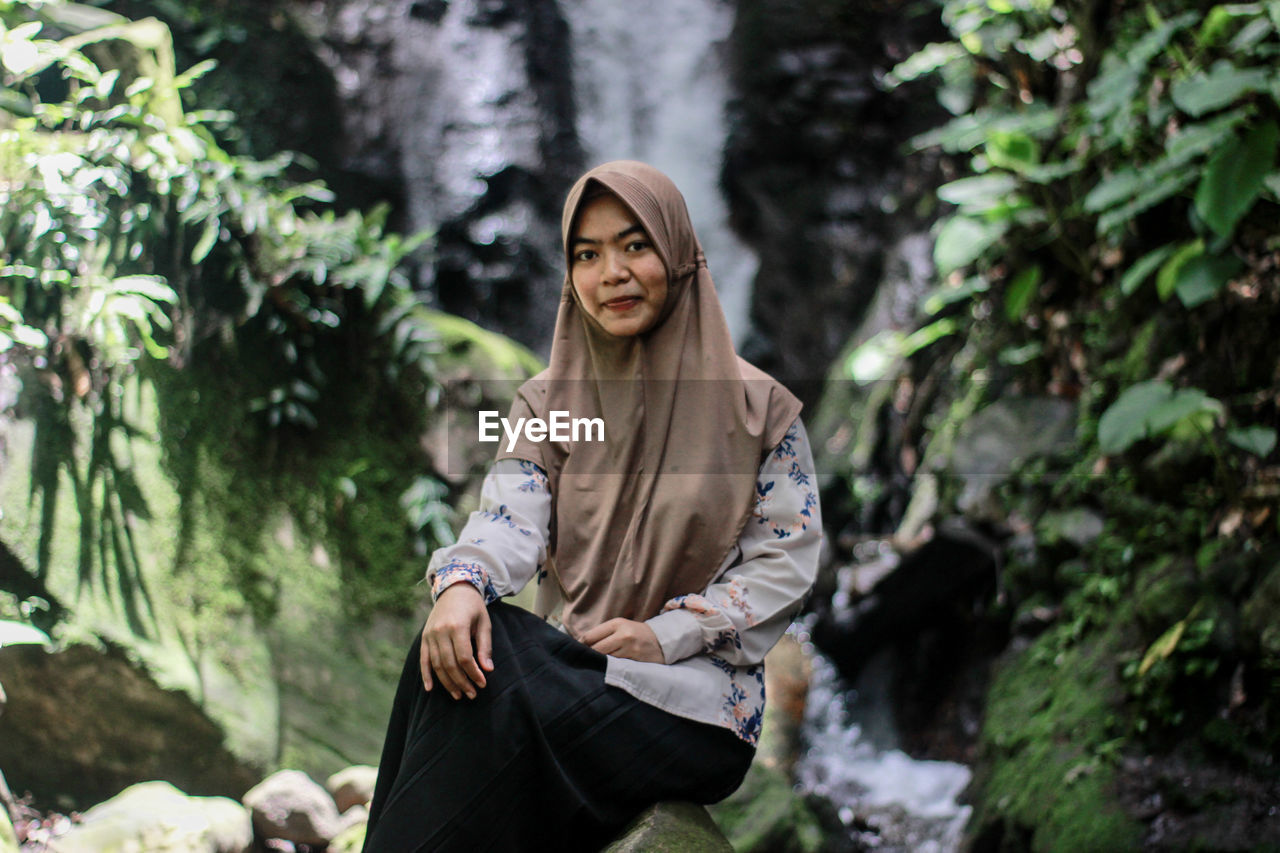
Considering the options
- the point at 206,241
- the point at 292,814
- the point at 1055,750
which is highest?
the point at 206,241

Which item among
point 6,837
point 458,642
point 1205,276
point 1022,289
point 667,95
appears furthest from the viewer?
point 667,95

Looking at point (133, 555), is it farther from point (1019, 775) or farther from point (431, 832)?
point (1019, 775)

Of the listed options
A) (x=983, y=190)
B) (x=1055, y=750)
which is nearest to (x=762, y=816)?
(x=1055, y=750)

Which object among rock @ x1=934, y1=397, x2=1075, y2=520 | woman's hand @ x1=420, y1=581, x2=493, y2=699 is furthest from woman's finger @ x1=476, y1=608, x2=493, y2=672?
rock @ x1=934, y1=397, x2=1075, y2=520

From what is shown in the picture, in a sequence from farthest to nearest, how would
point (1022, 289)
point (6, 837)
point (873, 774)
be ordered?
point (1022, 289) → point (873, 774) → point (6, 837)

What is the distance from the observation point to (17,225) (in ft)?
9.15

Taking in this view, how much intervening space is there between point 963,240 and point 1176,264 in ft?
3.95

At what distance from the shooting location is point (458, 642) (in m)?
1.71

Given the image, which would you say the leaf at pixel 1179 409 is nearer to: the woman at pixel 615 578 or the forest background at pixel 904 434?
the forest background at pixel 904 434

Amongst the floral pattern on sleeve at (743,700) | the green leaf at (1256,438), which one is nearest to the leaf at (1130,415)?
the green leaf at (1256,438)

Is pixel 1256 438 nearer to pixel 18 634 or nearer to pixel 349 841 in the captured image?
pixel 349 841

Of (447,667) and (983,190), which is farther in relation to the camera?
(983,190)

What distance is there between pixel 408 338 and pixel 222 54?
126 inches

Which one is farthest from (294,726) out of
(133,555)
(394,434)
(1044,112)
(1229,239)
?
(1044,112)
